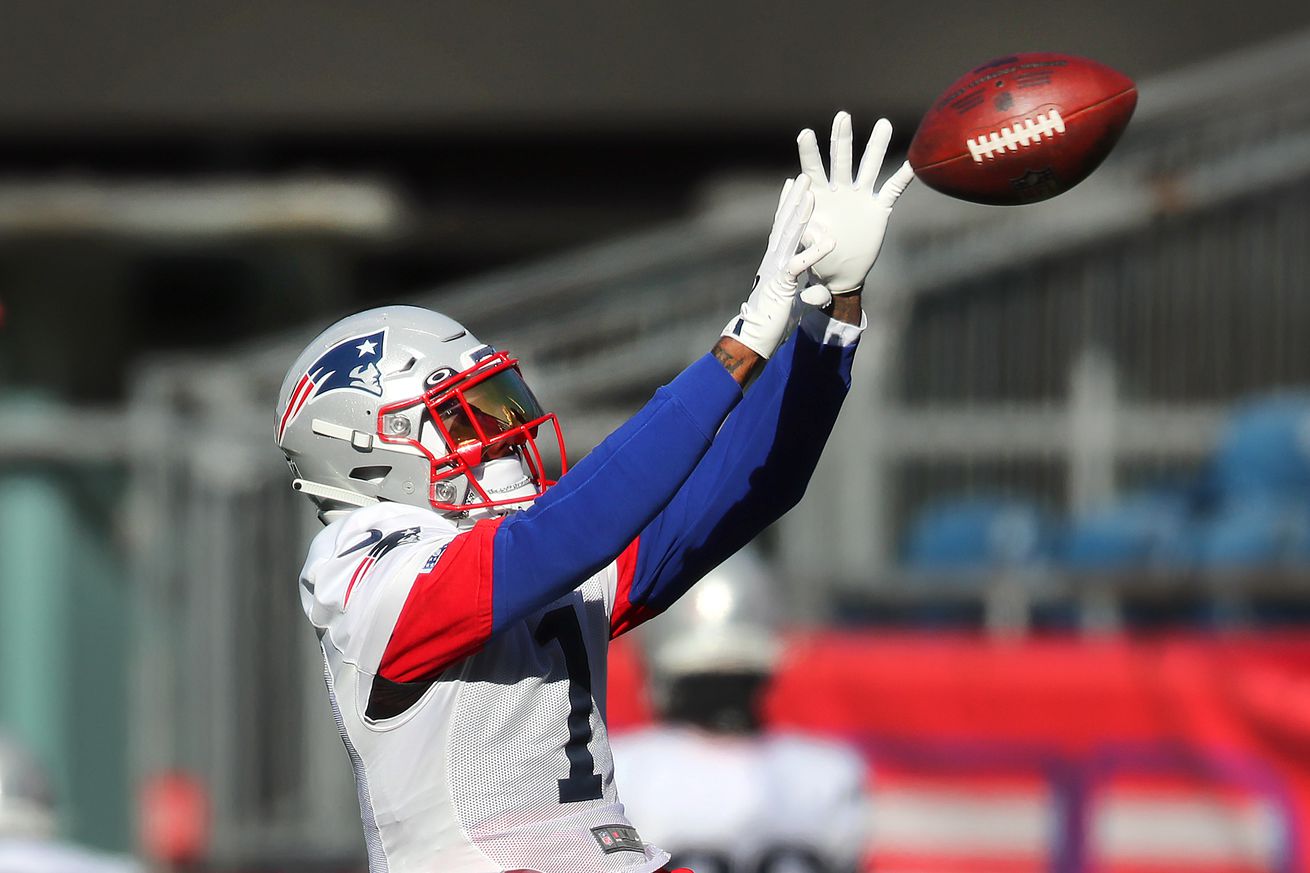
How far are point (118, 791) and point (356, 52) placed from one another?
3747 mm

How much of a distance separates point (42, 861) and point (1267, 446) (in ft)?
13.4

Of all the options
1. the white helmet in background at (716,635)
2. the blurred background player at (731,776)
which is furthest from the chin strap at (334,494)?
the white helmet in background at (716,635)

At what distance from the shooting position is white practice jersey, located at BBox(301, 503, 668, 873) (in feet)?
9.10

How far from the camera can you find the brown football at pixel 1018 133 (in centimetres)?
308

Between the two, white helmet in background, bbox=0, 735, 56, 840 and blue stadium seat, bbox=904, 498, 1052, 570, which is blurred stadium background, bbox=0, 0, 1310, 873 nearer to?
blue stadium seat, bbox=904, 498, 1052, 570

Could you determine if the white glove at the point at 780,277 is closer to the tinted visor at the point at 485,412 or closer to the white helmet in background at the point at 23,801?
the tinted visor at the point at 485,412

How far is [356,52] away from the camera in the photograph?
10.1m

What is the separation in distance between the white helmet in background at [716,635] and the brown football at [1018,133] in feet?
5.76

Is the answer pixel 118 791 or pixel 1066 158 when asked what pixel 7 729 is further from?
pixel 1066 158

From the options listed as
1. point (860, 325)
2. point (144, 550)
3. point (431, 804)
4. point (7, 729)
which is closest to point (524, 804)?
point (431, 804)

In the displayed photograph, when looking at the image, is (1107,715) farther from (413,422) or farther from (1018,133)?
(413,422)

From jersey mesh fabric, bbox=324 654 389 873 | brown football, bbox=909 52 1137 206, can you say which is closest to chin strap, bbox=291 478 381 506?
jersey mesh fabric, bbox=324 654 389 873

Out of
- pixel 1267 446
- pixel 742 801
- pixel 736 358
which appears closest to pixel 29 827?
pixel 742 801

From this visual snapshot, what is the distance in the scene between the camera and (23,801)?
17.8 feet
